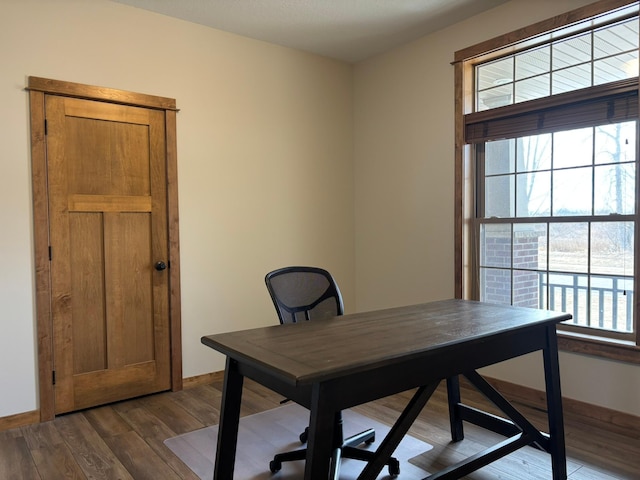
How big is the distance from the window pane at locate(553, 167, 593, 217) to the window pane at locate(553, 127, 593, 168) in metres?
0.05

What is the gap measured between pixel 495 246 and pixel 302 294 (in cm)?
182

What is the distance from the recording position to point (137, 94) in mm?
3393

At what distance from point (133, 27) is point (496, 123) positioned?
274 cm

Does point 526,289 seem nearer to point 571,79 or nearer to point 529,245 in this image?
point 529,245

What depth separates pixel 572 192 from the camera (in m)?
3.14

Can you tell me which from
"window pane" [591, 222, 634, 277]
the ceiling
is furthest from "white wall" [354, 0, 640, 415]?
"window pane" [591, 222, 634, 277]

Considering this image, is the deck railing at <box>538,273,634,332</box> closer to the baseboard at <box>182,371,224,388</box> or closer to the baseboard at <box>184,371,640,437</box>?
the baseboard at <box>184,371,640,437</box>

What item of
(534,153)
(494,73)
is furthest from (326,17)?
(534,153)

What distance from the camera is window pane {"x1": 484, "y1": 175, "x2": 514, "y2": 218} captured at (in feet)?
11.5

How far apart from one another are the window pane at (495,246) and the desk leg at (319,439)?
2498 mm

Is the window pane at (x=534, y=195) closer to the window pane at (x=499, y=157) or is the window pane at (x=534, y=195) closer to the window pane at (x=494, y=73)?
the window pane at (x=499, y=157)

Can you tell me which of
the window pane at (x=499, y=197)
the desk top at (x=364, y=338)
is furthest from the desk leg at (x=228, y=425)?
the window pane at (x=499, y=197)

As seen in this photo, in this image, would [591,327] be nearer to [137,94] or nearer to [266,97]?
[266,97]

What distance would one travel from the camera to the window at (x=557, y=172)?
2.88 meters
